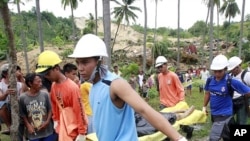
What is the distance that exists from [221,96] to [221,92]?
0.06m

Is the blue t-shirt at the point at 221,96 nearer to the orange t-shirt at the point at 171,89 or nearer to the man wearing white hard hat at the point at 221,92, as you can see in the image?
the man wearing white hard hat at the point at 221,92

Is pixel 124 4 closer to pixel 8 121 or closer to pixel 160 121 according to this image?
pixel 8 121

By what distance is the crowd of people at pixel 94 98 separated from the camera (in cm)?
234

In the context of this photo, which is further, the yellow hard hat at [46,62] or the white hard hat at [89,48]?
the yellow hard hat at [46,62]

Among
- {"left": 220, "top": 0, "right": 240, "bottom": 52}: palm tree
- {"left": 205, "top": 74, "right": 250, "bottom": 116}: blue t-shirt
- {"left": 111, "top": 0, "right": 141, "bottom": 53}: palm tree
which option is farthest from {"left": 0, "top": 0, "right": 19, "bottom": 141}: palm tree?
{"left": 220, "top": 0, "right": 240, "bottom": 52}: palm tree

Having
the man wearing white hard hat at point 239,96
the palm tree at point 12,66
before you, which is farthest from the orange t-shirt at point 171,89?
the palm tree at point 12,66

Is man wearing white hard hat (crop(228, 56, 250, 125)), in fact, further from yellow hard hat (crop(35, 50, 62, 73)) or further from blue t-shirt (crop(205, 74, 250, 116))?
yellow hard hat (crop(35, 50, 62, 73))

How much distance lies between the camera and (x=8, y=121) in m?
5.93

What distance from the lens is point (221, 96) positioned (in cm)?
502

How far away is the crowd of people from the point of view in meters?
2.34

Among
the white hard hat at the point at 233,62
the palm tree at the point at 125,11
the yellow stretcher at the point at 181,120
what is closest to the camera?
the white hard hat at the point at 233,62

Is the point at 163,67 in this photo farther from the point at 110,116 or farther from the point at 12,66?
the point at 110,116

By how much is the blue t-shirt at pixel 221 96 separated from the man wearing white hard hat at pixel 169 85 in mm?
1424

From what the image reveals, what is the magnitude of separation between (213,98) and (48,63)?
238cm
